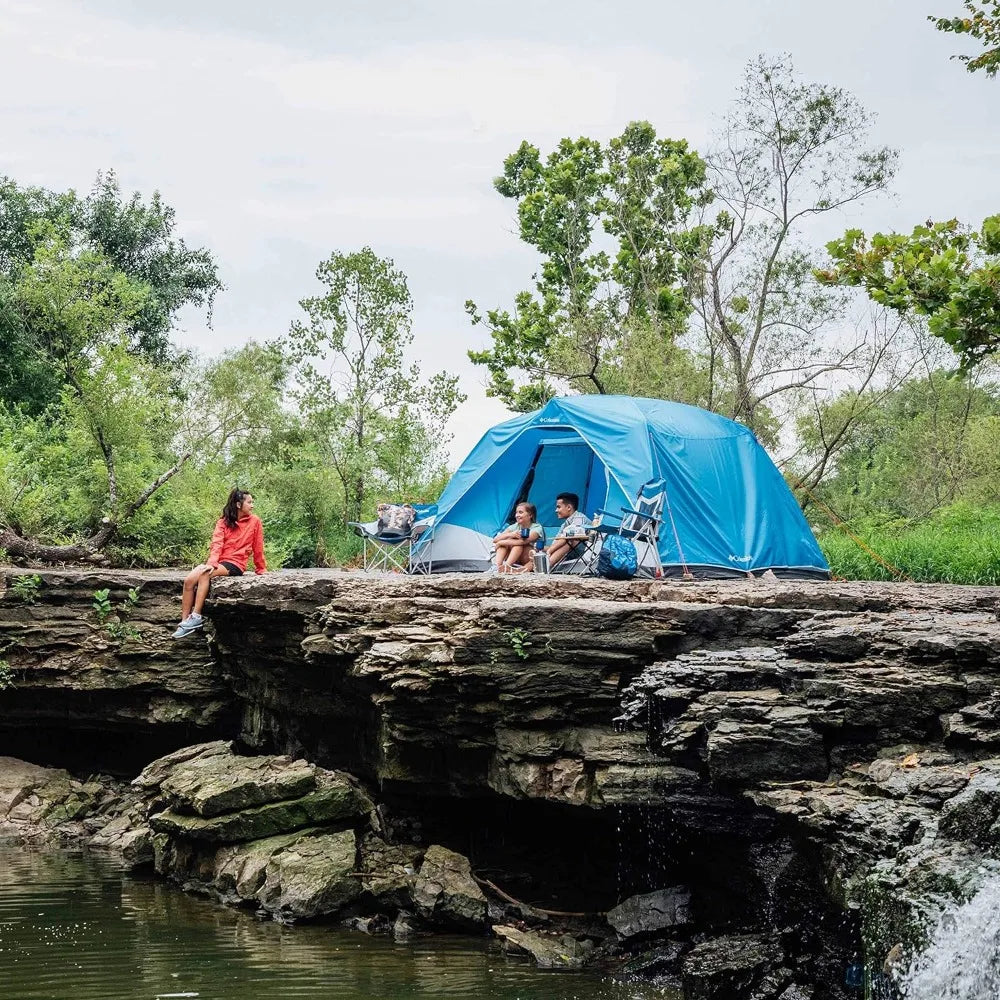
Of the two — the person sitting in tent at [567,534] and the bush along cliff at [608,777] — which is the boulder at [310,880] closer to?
the bush along cliff at [608,777]

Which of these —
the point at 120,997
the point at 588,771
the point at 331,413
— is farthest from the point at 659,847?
the point at 331,413

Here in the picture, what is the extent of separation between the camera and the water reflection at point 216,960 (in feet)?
22.1

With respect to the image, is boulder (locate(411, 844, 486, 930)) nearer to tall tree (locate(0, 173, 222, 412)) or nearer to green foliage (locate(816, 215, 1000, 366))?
green foliage (locate(816, 215, 1000, 366))

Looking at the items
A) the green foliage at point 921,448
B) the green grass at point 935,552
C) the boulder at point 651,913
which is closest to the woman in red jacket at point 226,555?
the boulder at point 651,913

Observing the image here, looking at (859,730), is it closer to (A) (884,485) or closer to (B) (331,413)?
(B) (331,413)

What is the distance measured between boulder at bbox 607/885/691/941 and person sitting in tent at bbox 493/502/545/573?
16.4 feet

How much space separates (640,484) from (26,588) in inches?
264

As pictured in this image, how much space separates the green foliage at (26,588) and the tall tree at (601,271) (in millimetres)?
12941

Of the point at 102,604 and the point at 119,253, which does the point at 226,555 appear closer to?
the point at 102,604

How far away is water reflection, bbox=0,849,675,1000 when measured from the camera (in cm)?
Result: 673

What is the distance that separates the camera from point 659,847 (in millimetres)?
8367

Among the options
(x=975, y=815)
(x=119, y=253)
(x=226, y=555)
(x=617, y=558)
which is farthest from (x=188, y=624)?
(x=119, y=253)

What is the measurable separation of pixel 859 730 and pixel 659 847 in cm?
223

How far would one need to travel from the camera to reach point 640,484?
43.0ft
